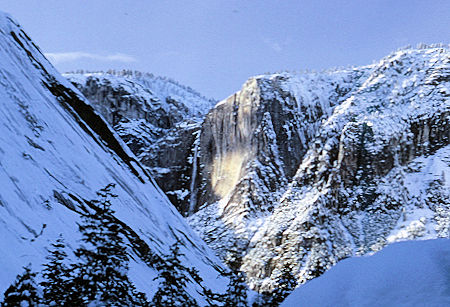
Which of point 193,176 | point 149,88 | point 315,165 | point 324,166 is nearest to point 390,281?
point 324,166

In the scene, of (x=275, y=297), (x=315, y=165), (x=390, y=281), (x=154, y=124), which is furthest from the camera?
(x=154, y=124)

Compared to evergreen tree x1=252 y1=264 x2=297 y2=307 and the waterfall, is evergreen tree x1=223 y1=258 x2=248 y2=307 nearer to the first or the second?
evergreen tree x1=252 y1=264 x2=297 y2=307

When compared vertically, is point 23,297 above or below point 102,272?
below

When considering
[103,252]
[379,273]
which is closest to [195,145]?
[103,252]

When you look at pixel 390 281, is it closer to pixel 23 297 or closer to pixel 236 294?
pixel 23 297

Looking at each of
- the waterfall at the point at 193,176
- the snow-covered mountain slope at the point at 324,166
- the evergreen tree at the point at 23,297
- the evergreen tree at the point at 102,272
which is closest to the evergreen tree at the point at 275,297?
the evergreen tree at the point at 102,272

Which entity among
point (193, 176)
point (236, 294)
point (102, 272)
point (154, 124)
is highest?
point (154, 124)

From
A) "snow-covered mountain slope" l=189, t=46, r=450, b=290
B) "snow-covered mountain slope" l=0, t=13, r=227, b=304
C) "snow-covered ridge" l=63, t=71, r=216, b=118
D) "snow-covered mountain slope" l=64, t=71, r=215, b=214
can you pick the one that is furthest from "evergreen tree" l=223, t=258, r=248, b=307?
"snow-covered ridge" l=63, t=71, r=216, b=118
